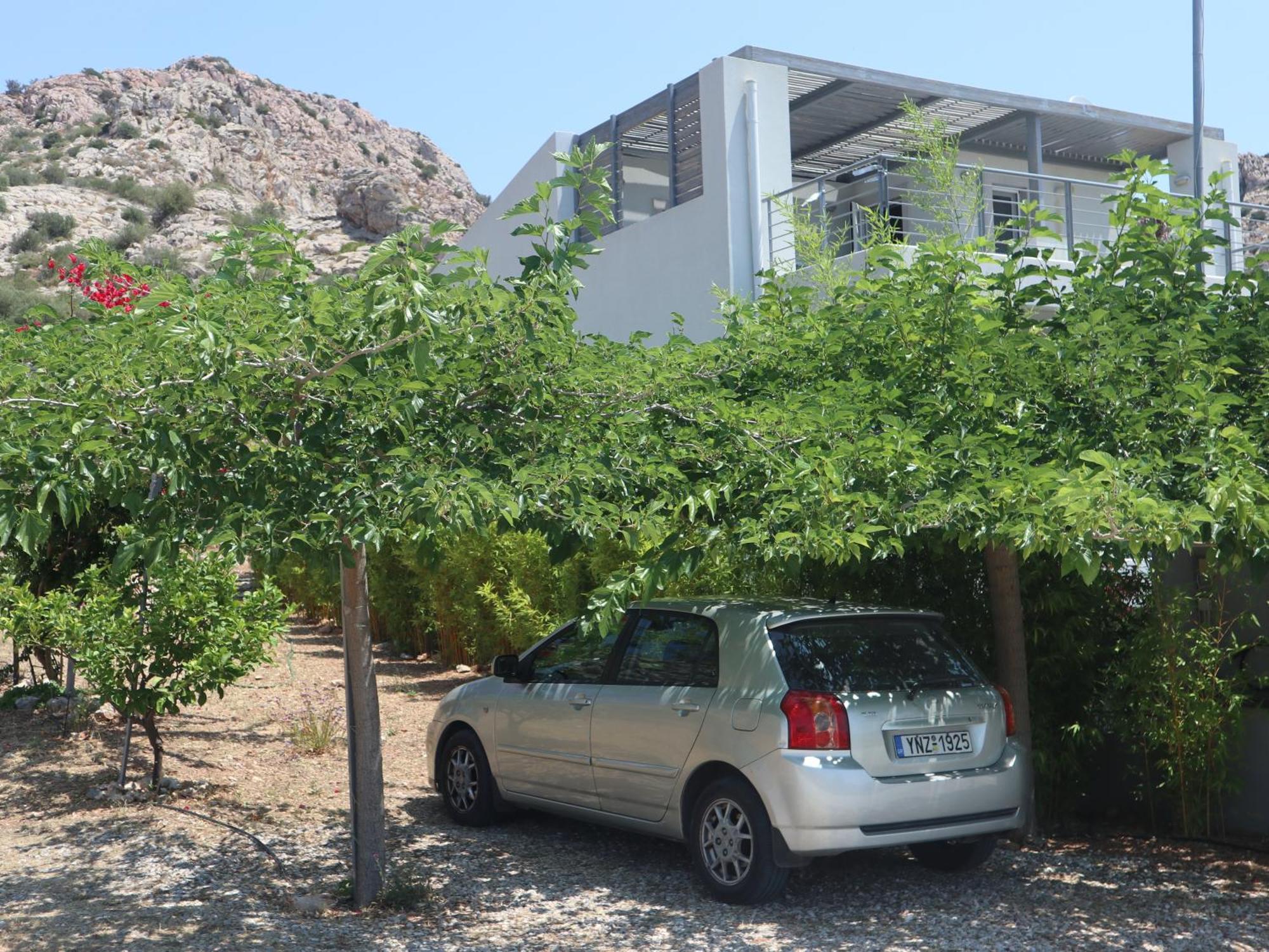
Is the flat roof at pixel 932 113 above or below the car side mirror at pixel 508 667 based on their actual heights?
above

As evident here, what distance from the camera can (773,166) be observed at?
49.9 ft

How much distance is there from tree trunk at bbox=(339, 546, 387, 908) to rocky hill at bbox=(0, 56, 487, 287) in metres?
50.3

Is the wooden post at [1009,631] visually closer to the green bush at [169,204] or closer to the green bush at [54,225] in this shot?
the green bush at [54,225]

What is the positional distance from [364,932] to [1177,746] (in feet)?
14.1

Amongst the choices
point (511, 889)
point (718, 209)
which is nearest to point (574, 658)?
point (511, 889)

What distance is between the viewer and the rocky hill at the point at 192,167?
58500 millimetres

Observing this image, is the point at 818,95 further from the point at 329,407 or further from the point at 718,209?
the point at 329,407

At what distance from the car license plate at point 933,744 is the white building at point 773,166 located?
7.03 m

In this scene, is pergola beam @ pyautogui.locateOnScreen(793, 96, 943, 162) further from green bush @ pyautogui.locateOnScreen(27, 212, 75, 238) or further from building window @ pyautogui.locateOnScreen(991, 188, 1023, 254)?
green bush @ pyautogui.locateOnScreen(27, 212, 75, 238)

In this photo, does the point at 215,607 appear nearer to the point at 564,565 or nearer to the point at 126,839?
the point at 126,839

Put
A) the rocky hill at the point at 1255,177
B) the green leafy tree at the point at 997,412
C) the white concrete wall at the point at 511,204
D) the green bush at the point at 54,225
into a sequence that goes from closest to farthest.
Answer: the green leafy tree at the point at 997,412 < the white concrete wall at the point at 511,204 < the rocky hill at the point at 1255,177 < the green bush at the point at 54,225

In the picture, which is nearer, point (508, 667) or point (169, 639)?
point (508, 667)

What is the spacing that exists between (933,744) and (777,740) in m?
0.77

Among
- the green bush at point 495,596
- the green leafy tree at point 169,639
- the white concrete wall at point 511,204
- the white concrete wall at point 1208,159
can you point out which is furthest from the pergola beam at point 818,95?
the green leafy tree at point 169,639
